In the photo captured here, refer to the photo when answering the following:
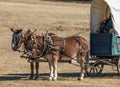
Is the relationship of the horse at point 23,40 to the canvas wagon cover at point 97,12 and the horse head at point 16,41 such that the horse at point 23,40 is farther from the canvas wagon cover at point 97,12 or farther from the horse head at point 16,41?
the canvas wagon cover at point 97,12

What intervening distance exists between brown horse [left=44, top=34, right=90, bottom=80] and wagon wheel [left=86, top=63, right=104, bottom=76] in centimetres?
86

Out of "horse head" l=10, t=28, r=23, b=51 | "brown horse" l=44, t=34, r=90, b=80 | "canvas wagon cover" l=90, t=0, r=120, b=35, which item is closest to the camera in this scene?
"horse head" l=10, t=28, r=23, b=51

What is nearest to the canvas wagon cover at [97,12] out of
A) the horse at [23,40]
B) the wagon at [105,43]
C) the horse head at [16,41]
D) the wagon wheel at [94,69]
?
the wagon at [105,43]

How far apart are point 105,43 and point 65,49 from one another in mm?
1347

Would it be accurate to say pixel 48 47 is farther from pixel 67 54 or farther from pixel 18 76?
pixel 18 76

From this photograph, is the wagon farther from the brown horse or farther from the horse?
the horse

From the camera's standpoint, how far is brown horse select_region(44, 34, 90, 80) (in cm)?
1772

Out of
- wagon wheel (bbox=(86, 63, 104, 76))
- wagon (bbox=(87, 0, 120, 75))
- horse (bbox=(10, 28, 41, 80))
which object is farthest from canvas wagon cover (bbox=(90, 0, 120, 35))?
horse (bbox=(10, 28, 41, 80))

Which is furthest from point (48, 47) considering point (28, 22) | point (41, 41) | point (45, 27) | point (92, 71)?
point (28, 22)

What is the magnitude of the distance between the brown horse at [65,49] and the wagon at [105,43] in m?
0.50

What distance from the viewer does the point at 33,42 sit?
17500 mm

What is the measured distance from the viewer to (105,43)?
1858cm

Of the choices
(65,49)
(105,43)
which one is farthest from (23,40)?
(105,43)

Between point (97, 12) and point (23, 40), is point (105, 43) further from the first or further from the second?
point (23, 40)
